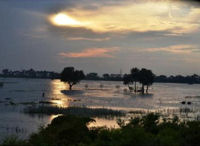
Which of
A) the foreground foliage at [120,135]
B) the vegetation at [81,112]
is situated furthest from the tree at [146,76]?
the foreground foliage at [120,135]

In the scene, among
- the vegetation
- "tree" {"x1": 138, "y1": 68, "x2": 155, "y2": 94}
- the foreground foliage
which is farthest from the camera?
"tree" {"x1": 138, "y1": 68, "x2": 155, "y2": 94}

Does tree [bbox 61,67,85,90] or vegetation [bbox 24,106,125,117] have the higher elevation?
tree [bbox 61,67,85,90]

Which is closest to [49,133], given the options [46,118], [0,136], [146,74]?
[0,136]

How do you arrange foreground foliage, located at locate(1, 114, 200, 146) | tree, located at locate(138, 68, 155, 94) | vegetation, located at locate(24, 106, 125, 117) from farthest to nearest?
tree, located at locate(138, 68, 155, 94), vegetation, located at locate(24, 106, 125, 117), foreground foliage, located at locate(1, 114, 200, 146)

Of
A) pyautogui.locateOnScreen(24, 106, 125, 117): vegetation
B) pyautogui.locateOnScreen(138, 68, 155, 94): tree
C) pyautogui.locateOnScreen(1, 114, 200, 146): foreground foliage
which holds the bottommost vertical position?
pyautogui.locateOnScreen(24, 106, 125, 117): vegetation

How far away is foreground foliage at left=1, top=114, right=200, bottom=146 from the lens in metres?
11.8

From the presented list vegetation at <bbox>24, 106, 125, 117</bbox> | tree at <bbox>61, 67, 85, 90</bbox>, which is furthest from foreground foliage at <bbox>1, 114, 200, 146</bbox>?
tree at <bbox>61, 67, 85, 90</bbox>

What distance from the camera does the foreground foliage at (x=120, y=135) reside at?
11.8m

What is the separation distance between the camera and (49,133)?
16000 mm

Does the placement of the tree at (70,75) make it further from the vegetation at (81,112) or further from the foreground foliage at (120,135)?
the foreground foliage at (120,135)

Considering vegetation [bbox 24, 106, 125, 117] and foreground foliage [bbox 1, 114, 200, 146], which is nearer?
foreground foliage [bbox 1, 114, 200, 146]

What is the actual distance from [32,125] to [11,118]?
7.07 m

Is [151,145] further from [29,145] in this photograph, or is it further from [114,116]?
[114,116]

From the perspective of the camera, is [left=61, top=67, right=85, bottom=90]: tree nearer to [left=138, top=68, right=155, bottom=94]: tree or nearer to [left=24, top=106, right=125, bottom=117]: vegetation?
[left=138, top=68, right=155, bottom=94]: tree
